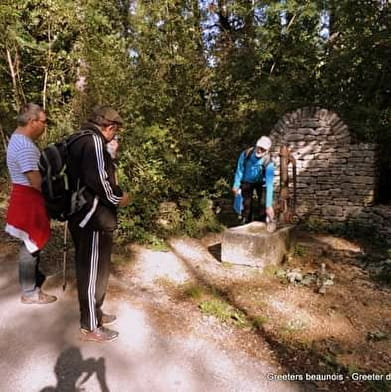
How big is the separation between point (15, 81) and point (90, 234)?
6.52 meters

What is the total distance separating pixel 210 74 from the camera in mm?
7809

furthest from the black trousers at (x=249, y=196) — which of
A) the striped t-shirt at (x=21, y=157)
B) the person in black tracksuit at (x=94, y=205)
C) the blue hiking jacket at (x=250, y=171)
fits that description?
the striped t-shirt at (x=21, y=157)

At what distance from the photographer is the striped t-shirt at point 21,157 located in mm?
3037

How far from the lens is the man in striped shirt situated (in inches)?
120

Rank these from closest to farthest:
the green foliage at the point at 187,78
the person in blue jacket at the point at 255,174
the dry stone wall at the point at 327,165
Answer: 1. the person in blue jacket at the point at 255,174
2. the green foliage at the point at 187,78
3. the dry stone wall at the point at 327,165

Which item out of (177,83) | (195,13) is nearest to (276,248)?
(177,83)

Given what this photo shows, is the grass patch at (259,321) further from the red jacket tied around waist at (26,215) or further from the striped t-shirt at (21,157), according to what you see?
the striped t-shirt at (21,157)

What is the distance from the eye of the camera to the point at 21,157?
3.04 metres

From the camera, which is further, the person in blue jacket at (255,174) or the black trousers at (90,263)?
the person in blue jacket at (255,174)

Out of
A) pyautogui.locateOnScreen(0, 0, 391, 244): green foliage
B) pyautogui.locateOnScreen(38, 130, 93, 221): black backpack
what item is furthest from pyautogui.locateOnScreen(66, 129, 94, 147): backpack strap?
pyautogui.locateOnScreen(0, 0, 391, 244): green foliage

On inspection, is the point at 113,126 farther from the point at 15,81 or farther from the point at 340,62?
the point at 340,62

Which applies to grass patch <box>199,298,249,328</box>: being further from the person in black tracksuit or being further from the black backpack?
the black backpack

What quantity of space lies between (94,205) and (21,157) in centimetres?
82

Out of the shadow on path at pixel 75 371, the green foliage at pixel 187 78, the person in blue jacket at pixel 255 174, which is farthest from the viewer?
the green foliage at pixel 187 78
